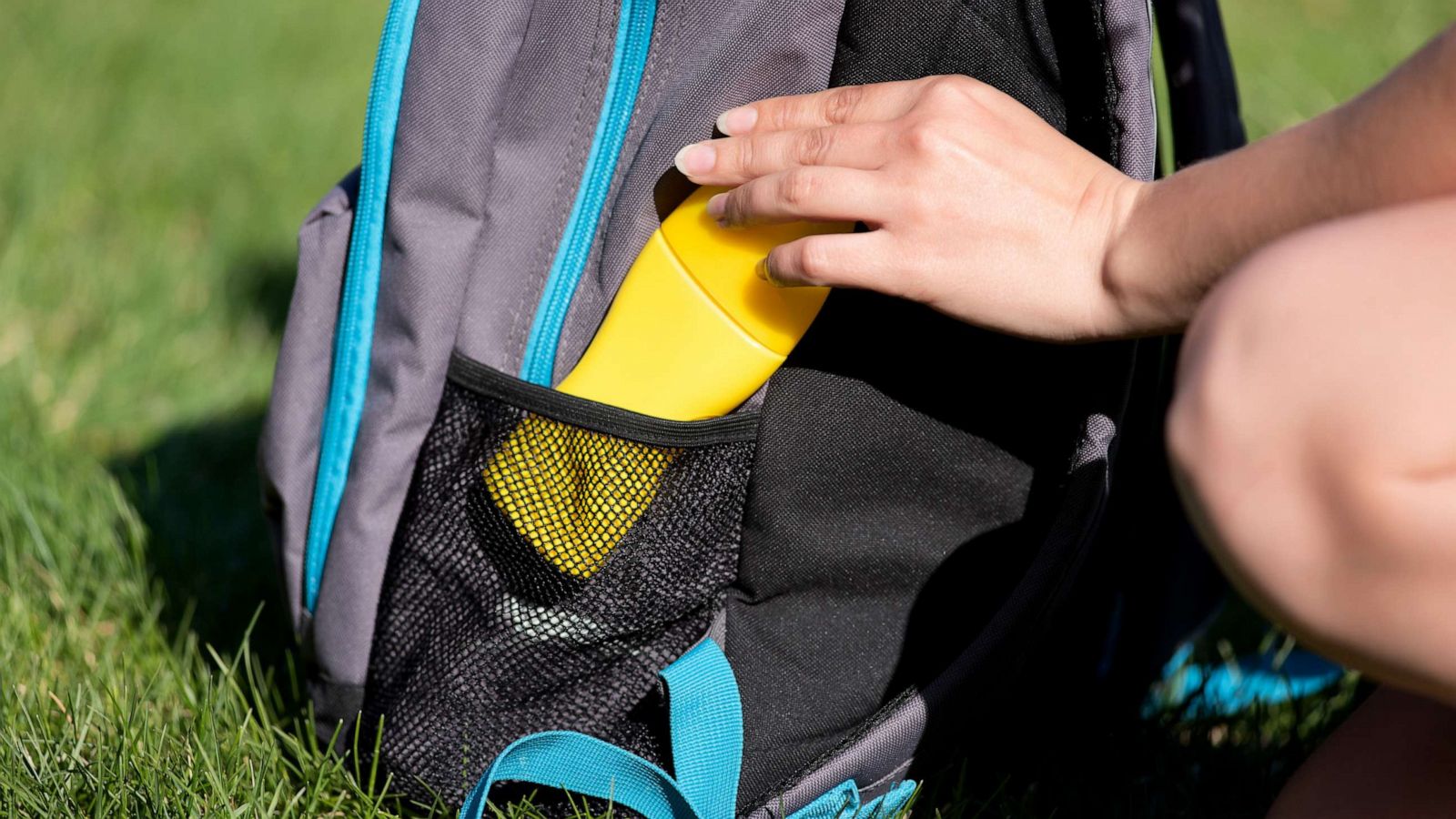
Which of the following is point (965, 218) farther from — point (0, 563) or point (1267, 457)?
point (0, 563)

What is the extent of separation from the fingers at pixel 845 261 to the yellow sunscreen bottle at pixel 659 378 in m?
0.06

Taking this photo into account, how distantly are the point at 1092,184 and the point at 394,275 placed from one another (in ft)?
1.78

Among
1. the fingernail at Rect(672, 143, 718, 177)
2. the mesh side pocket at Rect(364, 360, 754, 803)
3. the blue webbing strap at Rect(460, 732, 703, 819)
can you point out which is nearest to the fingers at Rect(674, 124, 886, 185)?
the fingernail at Rect(672, 143, 718, 177)

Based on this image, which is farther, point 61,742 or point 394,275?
point 61,742

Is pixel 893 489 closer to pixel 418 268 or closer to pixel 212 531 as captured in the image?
pixel 418 268

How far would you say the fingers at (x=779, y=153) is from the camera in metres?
0.92

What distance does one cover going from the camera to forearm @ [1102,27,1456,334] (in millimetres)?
704

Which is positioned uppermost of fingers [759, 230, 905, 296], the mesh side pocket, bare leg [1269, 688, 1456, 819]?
fingers [759, 230, 905, 296]

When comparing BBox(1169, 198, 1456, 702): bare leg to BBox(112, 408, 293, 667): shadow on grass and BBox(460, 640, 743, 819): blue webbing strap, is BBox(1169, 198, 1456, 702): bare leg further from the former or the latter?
BBox(112, 408, 293, 667): shadow on grass

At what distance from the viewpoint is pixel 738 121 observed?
1.01 metres

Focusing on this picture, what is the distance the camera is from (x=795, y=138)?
959 millimetres

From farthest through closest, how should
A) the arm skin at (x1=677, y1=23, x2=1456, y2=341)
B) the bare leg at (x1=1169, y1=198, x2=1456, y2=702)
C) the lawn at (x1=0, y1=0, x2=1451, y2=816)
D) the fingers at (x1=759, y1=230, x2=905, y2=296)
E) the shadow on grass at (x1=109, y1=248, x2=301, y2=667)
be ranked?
the shadow on grass at (x1=109, y1=248, x2=301, y2=667), the lawn at (x1=0, y1=0, x2=1451, y2=816), the fingers at (x1=759, y1=230, x2=905, y2=296), the arm skin at (x1=677, y1=23, x2=1456, y2=341), the bare leg at (x1=1169, y1=198, x2=1456, y2=702)

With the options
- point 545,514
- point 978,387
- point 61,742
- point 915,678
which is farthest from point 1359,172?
point 61,742

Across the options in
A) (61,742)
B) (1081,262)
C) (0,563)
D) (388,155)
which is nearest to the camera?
(1081,262)
